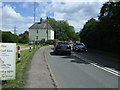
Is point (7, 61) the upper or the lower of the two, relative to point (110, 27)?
lower

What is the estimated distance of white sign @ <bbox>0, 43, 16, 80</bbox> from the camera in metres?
7.51

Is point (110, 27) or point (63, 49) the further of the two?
point (110, 27)

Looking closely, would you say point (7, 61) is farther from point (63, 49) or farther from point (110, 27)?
point (110, 27)

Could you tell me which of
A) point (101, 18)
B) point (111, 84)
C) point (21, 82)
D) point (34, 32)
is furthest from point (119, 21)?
point (34, 32)

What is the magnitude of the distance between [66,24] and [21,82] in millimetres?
126896

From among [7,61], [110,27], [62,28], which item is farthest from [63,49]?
[62,28]

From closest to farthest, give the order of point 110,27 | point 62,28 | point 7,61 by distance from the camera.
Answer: point 7,61 → point 110,27 → point 62,28

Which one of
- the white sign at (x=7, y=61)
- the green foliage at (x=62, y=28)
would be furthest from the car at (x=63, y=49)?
the green foliage at (x=62, y=28)

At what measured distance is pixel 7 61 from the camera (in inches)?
300

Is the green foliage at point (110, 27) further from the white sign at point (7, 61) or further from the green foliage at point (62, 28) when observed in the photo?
the green foliage at point (62, 28)

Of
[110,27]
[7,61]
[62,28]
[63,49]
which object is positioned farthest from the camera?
[62,28]

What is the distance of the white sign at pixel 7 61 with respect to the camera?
24.6 feet

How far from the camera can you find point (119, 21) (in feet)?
77.5

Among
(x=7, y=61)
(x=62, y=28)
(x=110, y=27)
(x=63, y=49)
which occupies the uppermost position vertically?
(x=62, y=28)
